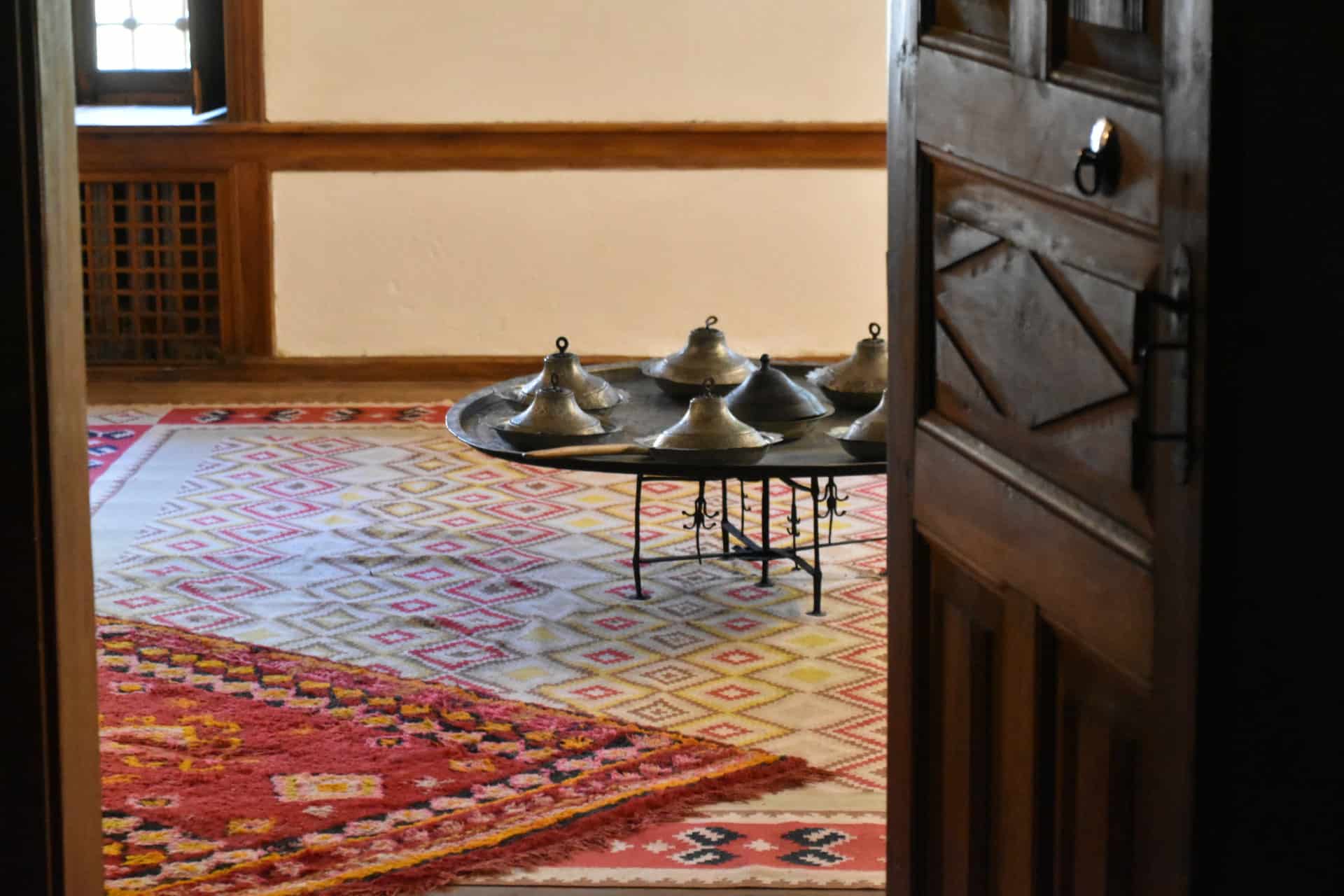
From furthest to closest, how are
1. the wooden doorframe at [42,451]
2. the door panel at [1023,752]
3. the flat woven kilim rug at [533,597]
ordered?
the flat woven kilim rug at [533,597], the wooden doorframe at [42,451], the door panel at [1023,752]

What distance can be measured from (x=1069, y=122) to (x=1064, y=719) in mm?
599

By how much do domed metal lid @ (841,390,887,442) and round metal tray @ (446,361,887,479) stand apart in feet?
0.18

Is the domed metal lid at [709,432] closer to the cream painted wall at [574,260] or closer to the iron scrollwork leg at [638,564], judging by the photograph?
the iron scrollwork leg at [638,564]

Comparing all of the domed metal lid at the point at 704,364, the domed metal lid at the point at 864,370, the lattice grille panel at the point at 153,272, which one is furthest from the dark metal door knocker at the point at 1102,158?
the lattice grille panel at the point at 153,272

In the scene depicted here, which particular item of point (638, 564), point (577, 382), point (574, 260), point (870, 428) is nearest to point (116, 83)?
point (574, 260)

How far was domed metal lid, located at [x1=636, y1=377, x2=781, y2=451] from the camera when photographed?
14.7ft

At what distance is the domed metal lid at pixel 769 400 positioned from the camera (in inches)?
189

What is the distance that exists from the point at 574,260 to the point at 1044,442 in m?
5.70

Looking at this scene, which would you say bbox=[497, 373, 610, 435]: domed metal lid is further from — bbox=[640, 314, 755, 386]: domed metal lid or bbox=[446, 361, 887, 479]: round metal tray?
bbox=[640, 314, 755, 386]: domed metal lid

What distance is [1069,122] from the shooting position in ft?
5.83

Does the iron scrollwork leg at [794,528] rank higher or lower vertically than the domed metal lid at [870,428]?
lower

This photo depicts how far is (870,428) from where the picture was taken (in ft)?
14.6

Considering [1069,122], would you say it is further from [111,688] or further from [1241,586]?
[111,688]

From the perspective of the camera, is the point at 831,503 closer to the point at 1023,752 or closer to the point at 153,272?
the point at 1023,752
